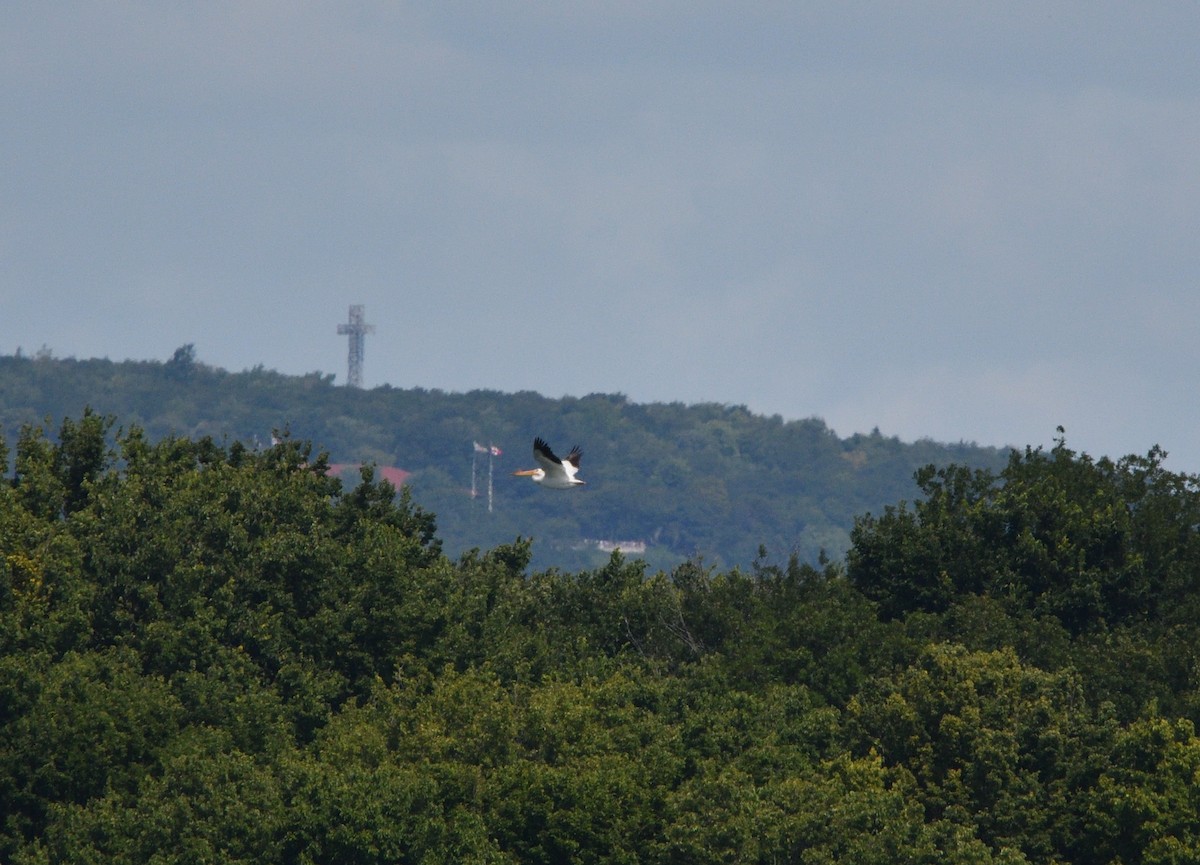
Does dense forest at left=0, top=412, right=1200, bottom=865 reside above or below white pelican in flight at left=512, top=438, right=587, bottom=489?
below

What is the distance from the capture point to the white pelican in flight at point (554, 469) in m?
50.3

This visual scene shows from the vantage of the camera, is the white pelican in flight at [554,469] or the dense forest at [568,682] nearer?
the dense forest at [568,682]

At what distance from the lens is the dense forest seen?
4325 cm

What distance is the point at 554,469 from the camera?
51.2 metres

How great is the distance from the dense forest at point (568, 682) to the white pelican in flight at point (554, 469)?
4339mm

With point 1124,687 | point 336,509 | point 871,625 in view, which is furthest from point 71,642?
point 1124,687

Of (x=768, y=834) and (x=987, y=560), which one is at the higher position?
(x=987, y=560)

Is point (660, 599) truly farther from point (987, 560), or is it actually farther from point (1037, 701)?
point (1037, 701)

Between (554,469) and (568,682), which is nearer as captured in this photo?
(554,469)

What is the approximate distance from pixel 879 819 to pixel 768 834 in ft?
6.57

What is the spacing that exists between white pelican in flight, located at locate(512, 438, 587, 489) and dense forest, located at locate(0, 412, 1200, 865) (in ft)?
14.2

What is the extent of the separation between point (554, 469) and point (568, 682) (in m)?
5.37

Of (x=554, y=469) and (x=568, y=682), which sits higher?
(x=554, y=469)

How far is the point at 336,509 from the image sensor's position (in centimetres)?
6234
